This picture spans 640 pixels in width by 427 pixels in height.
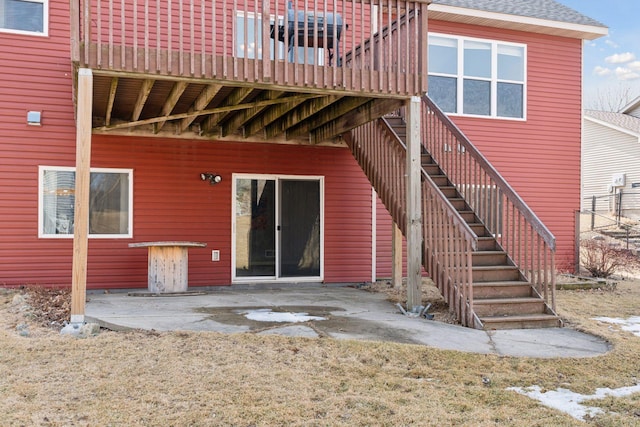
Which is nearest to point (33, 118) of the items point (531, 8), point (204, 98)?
point (204, 98)

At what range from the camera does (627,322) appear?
6605 mm

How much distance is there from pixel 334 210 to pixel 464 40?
411 centimetres

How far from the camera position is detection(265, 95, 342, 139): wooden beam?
708 centimetres

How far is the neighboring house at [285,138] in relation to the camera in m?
6.01

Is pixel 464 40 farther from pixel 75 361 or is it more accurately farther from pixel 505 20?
pixel 75 361

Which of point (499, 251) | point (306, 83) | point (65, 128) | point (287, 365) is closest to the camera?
point (287, 365)

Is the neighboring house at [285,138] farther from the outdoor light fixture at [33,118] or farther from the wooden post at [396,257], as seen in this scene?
the wooden post at [396,257]

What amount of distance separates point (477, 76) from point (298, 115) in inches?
175

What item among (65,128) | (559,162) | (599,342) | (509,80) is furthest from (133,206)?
(559,162)

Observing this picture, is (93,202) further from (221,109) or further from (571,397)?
(571,397)

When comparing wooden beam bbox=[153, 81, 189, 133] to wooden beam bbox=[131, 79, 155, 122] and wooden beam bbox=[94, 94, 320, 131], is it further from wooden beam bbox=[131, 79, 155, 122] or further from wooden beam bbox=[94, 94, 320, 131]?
wooden beam bbox=[131, 79, 155, 122]

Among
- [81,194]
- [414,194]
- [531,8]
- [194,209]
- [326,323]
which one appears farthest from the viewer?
[531,8]

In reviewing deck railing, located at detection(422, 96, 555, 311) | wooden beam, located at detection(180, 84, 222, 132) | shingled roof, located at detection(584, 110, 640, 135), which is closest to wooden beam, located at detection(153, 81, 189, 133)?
wooden beam, located at detection(180, 84, 222, 132)

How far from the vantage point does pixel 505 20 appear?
10398 mm
